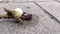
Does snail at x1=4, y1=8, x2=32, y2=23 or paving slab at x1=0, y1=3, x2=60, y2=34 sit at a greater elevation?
snail at x1=4, y1=8, x2=32, y2=23

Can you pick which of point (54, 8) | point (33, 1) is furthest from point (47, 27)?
point (33, 1)

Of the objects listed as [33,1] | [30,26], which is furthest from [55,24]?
[33,1]

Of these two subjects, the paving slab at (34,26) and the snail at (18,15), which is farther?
the snail at (18,15)

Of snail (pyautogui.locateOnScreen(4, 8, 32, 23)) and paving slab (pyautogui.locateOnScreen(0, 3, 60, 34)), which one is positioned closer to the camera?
paving slab (pyautogui.locateOnScreen(0, 3, 60, 34))

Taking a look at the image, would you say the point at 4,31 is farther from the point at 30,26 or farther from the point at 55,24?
the point at 55,24

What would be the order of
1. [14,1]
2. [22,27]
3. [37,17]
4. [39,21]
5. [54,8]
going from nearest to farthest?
[22,27]
[39,21]
[37,17]
[54,8]
[14,1]

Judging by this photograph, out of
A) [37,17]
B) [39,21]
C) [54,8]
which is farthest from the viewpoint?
[54,8]

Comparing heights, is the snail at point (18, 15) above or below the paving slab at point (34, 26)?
above

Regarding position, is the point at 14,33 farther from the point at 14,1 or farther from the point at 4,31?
the point at 14,1

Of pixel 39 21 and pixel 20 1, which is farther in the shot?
pixel 20 1
